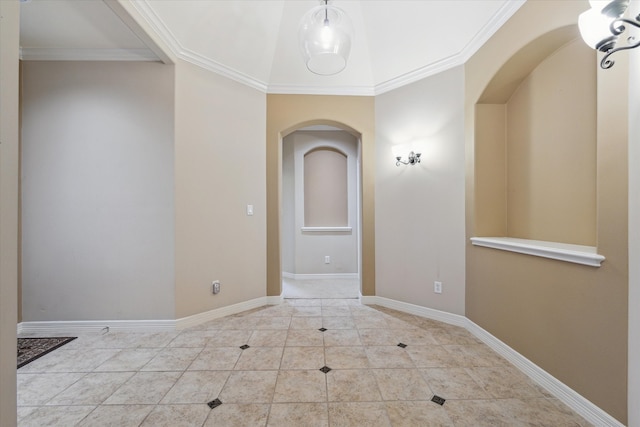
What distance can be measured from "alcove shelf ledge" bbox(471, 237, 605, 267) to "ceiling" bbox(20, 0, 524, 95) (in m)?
1.86

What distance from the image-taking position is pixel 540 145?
2.12 meters

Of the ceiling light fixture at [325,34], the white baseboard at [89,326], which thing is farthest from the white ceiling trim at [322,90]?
the white baseboard at [89,326]

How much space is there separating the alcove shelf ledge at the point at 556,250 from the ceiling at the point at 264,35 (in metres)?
1.86

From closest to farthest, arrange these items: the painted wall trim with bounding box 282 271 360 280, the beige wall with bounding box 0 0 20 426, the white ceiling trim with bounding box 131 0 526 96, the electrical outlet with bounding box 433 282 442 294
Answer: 1. the beige wall with bounding box 0 0 20 426
2. the white ceiling trim with bounding box 131 0 526 96
3. the electrical outlet with bounding box 433 282 442 294
4. the painted wall trim with bounding box 282 271 360 280

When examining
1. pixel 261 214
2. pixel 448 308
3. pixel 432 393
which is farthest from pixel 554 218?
pixel 261 214

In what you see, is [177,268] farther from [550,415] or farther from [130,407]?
[550,415]

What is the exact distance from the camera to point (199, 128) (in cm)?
275

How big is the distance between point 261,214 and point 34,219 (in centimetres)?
220

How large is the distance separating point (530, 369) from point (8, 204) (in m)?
3.16

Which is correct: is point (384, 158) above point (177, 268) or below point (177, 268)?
above

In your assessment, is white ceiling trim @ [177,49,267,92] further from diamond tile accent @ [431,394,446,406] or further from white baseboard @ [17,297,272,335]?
diamond tile accent @ [431,394,446,406]

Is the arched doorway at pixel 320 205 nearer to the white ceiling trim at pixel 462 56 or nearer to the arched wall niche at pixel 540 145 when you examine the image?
the white ceiling trim at pixel 462 56

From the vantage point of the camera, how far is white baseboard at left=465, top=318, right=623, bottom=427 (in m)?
1.42

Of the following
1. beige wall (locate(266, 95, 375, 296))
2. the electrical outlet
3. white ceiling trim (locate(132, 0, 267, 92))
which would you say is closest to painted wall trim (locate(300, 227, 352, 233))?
beige wall (locate(266, 95, 375, 296))
